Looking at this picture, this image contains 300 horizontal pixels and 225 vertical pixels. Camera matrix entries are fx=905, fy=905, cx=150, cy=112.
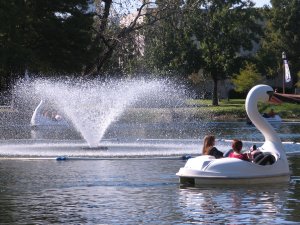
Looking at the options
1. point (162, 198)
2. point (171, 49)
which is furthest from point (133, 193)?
point (171, 49)

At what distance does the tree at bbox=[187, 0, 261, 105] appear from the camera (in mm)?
77594

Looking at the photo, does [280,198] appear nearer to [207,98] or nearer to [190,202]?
[190,202]

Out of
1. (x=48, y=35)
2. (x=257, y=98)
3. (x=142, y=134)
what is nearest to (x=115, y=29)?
(x=48, y=35)

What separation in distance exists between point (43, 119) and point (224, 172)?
33500 mm

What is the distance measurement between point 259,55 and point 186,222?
245ft

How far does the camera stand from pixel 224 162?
64.7 feet

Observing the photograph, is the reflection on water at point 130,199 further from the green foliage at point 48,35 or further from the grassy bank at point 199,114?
the grassy bank at point 199,114

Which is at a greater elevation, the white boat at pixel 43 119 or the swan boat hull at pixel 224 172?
the white boat at pixel 43 119

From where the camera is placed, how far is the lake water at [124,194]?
1544 centimetres

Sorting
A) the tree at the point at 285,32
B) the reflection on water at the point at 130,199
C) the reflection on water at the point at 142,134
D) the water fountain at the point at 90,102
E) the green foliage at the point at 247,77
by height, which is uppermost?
the tree at the point at 285,32

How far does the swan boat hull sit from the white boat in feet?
105

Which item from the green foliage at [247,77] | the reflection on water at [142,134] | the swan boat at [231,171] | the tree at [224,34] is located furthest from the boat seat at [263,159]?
the green foliage at [247,77]

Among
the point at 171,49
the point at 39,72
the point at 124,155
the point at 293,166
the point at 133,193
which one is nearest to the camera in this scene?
the point at 133,193

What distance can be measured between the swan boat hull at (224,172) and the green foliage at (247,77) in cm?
6245
